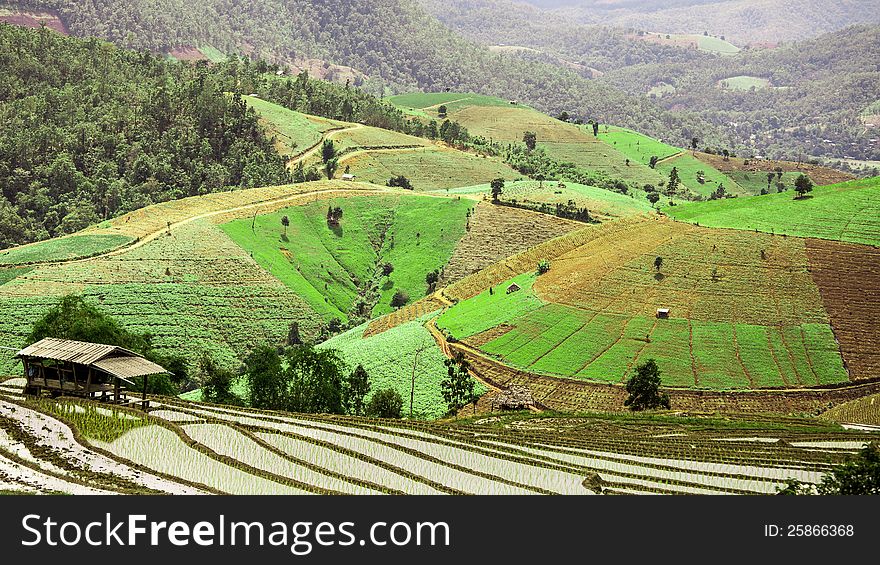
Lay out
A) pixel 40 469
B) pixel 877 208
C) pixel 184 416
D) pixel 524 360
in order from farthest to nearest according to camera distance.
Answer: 1. pixel 877 208
2. pixel 524 360
3. pixel 184 416
4. pixel 40 469

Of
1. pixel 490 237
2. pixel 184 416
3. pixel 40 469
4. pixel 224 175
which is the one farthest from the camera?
pixel 224 175

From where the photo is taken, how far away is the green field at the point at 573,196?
162m

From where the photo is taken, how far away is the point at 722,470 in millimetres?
51438

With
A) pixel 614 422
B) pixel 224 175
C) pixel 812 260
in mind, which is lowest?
pixel 614 422

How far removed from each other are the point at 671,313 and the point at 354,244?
60.8 m

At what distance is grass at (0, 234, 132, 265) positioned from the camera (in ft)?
428

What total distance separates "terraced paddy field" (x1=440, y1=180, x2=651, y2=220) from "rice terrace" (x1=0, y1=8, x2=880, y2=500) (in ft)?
2.57

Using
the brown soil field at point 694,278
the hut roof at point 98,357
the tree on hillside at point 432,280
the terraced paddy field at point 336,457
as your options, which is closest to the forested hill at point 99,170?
the tree on hillside at point 432,280

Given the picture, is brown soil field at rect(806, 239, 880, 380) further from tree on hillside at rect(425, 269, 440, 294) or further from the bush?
tree on hillside at rect(425, 269, 440, 294)

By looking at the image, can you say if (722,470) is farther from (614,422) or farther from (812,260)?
(812,260)

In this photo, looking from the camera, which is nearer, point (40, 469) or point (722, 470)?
point (40, 469)

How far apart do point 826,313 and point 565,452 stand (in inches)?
2573

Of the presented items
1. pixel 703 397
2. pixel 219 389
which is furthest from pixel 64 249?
pixel 703 397

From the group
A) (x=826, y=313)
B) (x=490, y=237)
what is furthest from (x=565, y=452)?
(x=490, y=237)
